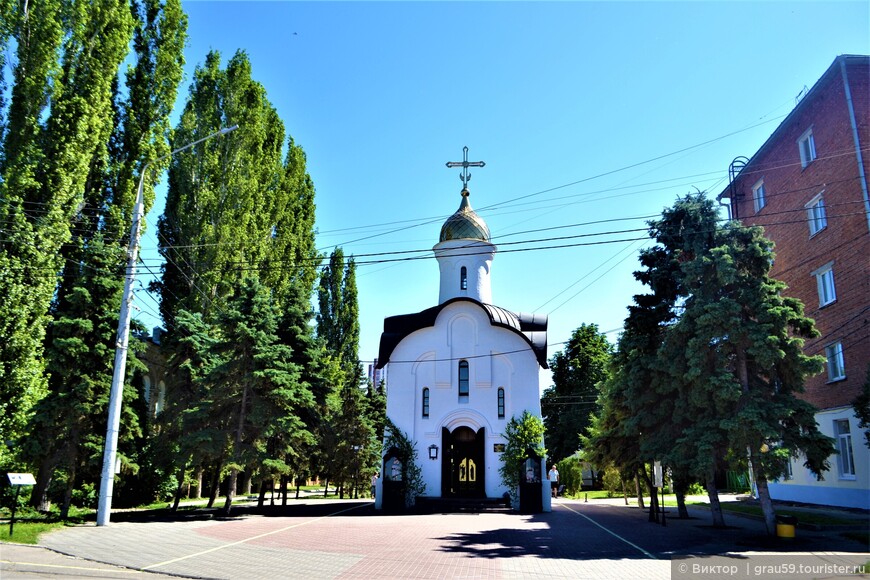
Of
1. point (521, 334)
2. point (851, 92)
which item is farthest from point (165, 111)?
point (851, 92)

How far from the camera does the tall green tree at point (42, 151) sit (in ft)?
56.9

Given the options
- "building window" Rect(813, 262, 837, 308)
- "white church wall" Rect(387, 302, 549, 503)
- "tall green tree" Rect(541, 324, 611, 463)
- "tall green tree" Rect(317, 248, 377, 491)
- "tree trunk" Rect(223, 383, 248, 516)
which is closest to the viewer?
"tree trunk" Rect(223, 383, 248, 516)

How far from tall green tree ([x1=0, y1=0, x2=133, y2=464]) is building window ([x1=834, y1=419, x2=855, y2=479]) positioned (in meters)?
25.2

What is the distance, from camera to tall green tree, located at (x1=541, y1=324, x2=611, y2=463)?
46.5 meters

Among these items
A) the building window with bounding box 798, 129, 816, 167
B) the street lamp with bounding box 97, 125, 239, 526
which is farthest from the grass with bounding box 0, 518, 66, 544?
the building window with bounding box 798, 129, 816, 167

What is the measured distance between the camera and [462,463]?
27000 mm

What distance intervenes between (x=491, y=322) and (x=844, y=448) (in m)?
13.7

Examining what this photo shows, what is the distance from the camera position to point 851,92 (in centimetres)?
2045

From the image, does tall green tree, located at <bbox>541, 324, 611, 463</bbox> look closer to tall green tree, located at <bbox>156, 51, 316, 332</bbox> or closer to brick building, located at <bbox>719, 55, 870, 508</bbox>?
brick building, located at <bbox>719, 55, 870, 508</bbox>

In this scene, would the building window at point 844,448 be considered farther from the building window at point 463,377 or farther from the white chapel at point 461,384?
the building window at point 463,377

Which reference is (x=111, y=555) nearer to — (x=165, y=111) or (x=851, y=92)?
(x=165, y=111)

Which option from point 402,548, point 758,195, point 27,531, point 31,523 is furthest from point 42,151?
point 758,195

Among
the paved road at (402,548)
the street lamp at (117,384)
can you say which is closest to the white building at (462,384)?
the paved road at (402,548)

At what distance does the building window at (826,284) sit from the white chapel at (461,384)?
35.5 ft
